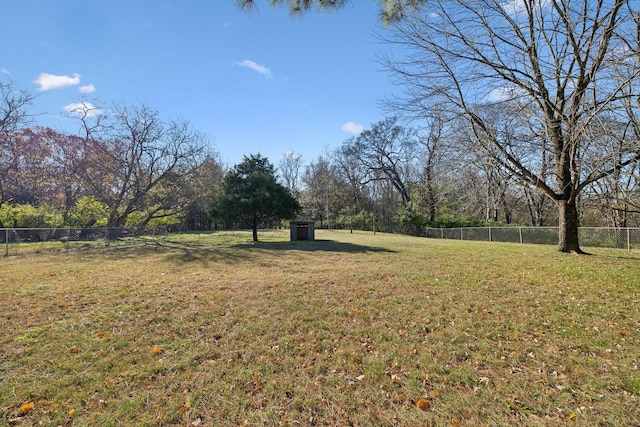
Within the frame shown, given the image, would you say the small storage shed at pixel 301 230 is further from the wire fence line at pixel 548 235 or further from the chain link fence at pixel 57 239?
the wire fence line at pixel 548 235

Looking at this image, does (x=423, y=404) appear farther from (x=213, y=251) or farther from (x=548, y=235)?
(x=548, y=235)

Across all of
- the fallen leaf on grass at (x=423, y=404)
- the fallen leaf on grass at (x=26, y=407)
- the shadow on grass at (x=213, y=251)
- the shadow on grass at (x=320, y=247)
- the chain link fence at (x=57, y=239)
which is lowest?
the fallen leaf on grass at (x=423, y=404)

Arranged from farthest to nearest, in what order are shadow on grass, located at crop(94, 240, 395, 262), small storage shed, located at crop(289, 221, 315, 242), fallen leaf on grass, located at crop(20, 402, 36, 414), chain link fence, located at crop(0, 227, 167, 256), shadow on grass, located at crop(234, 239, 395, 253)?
small storage shed, located at crop(289, 221, 315, 242), shadow on grass, located at crop(234, 239, 395, 253), chain link fence, located at crop(0, 227, 167, 256), shadow on grass, located at crop(94, 240, 395, 262), fallen leaf on grass, located at crop(20, 402, 36, 414)

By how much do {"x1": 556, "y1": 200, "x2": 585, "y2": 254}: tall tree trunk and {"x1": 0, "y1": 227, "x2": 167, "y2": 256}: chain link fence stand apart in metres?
19.8

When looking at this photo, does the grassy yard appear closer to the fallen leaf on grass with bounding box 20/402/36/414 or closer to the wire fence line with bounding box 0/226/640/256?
the fallen leaf on grass with bounding box 20/402/36/414

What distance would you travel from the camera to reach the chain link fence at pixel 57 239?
39.7 ft

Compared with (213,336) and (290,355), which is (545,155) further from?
(213,336)

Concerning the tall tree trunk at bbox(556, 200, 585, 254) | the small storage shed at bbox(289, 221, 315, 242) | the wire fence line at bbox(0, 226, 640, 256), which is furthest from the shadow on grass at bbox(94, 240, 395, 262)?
the tall tree trunk at bbox(556, 200, 585, 254)

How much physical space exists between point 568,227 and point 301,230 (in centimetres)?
1365

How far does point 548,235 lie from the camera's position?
16.1 meters

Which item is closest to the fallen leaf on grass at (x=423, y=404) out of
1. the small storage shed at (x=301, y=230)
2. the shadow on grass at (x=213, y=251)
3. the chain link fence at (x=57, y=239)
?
the shadow on grass at (x=213, y=251)

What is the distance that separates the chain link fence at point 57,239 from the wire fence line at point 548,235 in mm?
22157

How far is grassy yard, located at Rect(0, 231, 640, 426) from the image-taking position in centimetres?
251

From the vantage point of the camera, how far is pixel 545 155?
835cm
